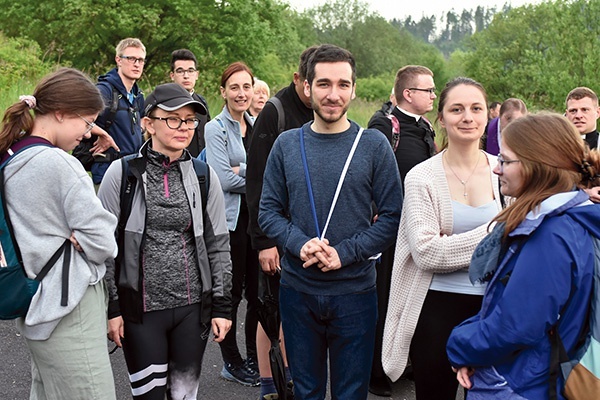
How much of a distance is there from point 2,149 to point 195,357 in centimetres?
140

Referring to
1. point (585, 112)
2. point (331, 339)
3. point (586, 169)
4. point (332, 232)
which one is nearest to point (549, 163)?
point (586, 169)

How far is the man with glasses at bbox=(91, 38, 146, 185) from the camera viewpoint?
5570mm

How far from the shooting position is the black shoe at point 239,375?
4973mm

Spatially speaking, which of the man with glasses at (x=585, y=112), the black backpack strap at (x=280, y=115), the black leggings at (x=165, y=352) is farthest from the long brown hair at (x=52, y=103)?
the man with glasses at (x=585, y=112)

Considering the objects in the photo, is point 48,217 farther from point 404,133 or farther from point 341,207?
point 404,133

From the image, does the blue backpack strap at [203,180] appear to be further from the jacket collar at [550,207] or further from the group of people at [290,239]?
the jacket collar at [550,207]

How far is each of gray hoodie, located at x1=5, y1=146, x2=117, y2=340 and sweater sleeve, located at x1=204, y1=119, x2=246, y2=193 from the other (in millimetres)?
2153

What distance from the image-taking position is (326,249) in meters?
3.13

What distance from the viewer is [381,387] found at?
4910 millimetres

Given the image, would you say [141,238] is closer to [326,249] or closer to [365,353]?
[326,249]

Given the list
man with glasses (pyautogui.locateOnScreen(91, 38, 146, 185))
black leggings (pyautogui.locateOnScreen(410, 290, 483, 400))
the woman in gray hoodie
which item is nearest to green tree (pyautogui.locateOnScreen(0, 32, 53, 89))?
man with glasses (pyautogui.locateOnScreen(91, 38, 146, 185))

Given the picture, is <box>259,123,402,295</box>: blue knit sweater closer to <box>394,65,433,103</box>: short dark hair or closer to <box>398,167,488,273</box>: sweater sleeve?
<box>398,167,488,273</box>: sweater sleeve

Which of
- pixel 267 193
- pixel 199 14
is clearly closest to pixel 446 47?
pixel 199 14

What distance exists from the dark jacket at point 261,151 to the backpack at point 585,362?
2159mm
